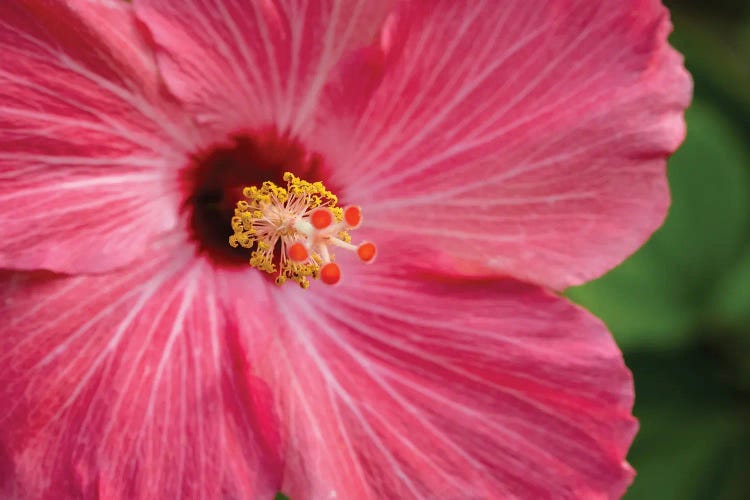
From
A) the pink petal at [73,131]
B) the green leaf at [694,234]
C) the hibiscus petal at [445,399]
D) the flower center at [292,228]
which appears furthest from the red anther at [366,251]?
the green leaf at [694,234]

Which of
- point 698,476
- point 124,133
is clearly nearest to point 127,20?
point 124,133

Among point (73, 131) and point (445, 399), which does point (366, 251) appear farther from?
point (73, 131)

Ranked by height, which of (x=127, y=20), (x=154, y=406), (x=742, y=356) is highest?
(x=127, y=20)

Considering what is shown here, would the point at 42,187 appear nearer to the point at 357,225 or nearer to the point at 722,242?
the point at 357,225

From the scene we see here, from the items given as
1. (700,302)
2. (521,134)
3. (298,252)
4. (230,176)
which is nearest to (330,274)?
(298,252)

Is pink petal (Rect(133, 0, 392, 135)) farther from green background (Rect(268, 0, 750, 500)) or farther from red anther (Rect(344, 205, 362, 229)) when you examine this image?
green background (Rect(268, 0, 750, 500))

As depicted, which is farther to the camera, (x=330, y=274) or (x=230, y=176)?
(x=230, y=176)
